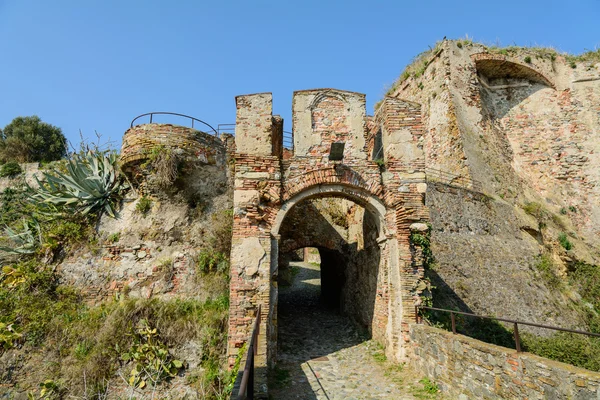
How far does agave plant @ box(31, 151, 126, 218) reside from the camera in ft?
34.0

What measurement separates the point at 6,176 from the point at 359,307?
2047 cm

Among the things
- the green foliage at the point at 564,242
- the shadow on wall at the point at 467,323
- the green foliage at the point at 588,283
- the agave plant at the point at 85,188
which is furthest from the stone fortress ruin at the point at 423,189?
the agave plant at the point at 85,188

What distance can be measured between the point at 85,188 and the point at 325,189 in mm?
7526

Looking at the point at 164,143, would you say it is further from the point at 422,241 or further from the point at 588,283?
the point at 588,283

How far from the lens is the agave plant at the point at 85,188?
10.4m

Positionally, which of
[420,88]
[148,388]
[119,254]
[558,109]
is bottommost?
[148,388]

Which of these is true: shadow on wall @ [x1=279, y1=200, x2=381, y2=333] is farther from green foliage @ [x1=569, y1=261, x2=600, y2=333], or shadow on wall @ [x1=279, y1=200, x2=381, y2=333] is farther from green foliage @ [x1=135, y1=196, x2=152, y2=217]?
green foliage @ [x1=569, y1=261, x2=600, y2=333]

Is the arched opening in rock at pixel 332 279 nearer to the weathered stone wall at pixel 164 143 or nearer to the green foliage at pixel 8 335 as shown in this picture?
the weathered stone wall at pixel 164 143

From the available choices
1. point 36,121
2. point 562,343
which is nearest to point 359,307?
point 562,343

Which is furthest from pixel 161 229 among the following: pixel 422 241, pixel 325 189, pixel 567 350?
pixel 567 350

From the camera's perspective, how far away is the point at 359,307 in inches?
430

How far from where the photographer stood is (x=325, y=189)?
8555 mm

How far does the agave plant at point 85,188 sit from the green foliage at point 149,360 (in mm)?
4127

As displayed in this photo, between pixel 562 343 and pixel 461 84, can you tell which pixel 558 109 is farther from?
pixel 562 343
